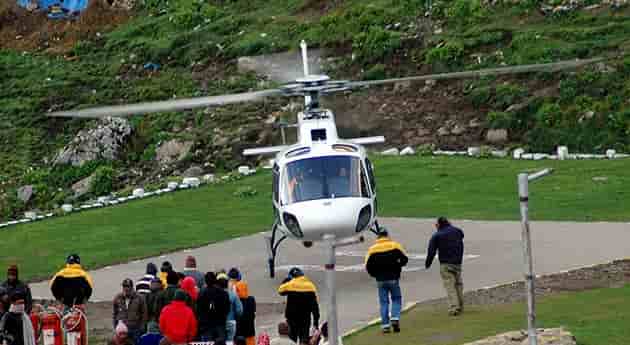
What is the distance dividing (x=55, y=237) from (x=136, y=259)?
457 cm

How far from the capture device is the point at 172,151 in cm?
4722

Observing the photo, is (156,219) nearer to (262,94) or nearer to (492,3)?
(262,94)

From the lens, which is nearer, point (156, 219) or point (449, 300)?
point (449, 300)

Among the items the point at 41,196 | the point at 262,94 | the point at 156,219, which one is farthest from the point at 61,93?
the point at 262,94

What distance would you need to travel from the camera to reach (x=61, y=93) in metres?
54.5

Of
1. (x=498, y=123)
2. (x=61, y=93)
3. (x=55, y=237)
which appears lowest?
(x=55, y=237)

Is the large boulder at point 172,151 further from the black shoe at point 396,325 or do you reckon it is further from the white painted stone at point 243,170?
the black shoe at point 396,325

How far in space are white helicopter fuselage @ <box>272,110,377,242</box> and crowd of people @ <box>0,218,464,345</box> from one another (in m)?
2.94

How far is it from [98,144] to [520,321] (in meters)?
29.5

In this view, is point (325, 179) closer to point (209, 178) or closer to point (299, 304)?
point (299, 304)

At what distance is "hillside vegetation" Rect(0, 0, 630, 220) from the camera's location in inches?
1658

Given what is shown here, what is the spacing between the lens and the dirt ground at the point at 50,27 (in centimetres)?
6125

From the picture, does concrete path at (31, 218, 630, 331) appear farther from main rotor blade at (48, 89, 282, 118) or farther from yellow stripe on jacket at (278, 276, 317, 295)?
main rotor blade at (48, 89, 282, 118)

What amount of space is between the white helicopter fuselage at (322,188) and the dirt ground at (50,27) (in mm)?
35924
